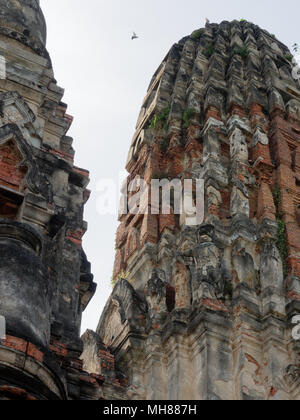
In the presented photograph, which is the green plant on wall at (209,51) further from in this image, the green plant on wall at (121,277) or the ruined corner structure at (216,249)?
the green plant on wall at (121,277)

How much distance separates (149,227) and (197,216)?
1083mm

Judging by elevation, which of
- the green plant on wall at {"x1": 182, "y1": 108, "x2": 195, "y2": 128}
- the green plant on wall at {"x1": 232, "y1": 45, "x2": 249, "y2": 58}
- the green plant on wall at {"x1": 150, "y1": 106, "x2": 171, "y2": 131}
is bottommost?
the green plant on wall at {"x1": 182, "y1": 108, "x2": 195, "y2": 128}

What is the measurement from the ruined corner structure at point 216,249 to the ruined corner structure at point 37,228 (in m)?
1.61

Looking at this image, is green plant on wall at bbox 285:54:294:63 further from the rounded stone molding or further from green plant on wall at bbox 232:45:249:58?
the rounded stone molding

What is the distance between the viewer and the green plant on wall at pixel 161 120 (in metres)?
18.0

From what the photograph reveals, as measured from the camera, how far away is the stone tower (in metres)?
8.26

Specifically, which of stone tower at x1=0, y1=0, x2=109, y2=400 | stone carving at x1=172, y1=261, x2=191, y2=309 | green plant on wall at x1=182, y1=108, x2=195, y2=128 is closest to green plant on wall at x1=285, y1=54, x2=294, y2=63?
green plant on wall at x1=182, y1=108, x2=195, y2=128

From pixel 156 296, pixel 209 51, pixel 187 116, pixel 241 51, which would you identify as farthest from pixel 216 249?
pixel 209 51

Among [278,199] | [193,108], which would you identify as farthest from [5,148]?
[193,108]

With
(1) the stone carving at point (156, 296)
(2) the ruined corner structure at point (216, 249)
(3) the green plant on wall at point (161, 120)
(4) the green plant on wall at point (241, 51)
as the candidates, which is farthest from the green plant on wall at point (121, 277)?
(4) the green plant on wall at point (241, 51)

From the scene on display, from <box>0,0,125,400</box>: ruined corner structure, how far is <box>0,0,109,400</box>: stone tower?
11 mm

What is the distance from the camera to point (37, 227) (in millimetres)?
10516
